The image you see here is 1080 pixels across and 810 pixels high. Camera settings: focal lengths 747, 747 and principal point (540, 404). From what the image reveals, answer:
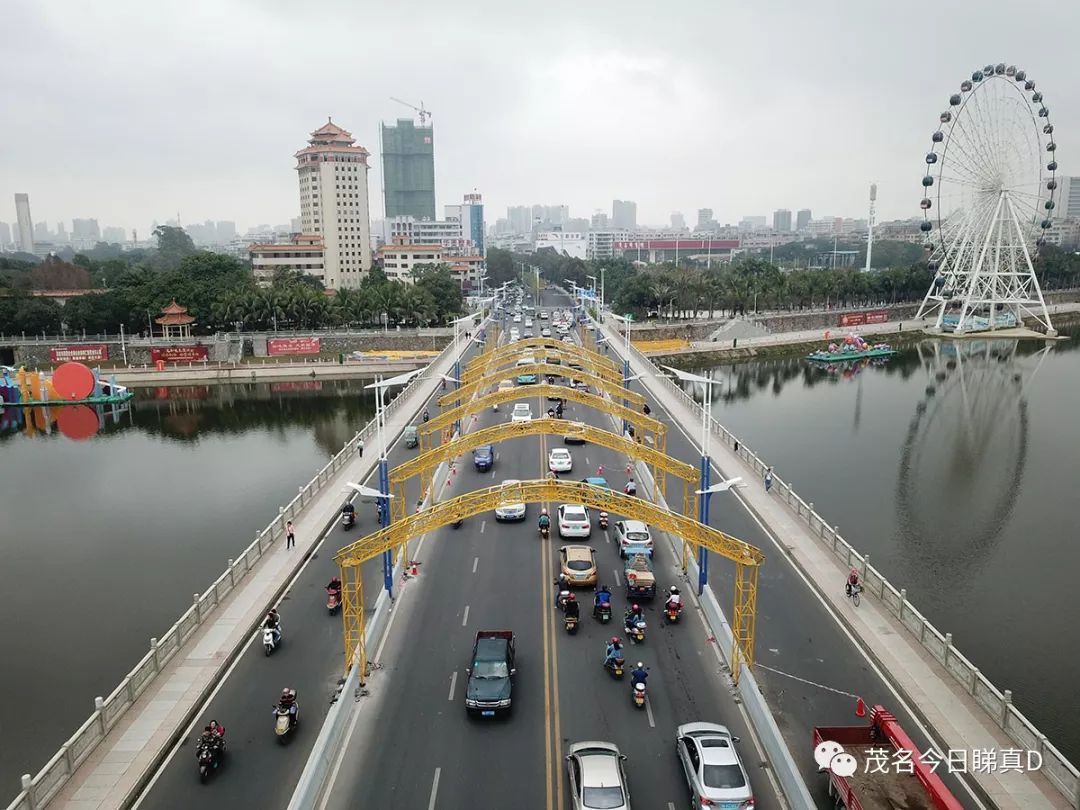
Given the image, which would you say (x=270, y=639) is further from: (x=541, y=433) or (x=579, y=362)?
(x=579, y=362)

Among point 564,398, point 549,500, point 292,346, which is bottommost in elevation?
point 549,500

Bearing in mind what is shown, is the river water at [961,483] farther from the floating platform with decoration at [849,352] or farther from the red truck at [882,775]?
the red truck at [882,775]

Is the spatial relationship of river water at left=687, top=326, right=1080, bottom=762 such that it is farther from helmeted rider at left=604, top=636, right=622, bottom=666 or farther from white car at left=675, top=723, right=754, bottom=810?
helmeted rider at left=604, top=636, right=622, bottom=666

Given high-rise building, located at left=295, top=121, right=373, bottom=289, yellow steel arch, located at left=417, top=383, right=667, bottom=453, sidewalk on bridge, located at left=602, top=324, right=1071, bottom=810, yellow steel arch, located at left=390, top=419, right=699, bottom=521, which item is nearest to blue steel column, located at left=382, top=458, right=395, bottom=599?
yellow steel arch, located at left=390, top=419, right=699, bottom=521

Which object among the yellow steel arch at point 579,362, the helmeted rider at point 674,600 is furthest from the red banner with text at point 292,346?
the helmeted rider at point 674,600

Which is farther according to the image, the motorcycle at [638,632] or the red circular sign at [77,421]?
the red circular sign at [77,421]

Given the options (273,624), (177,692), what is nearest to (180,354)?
(273,624)
